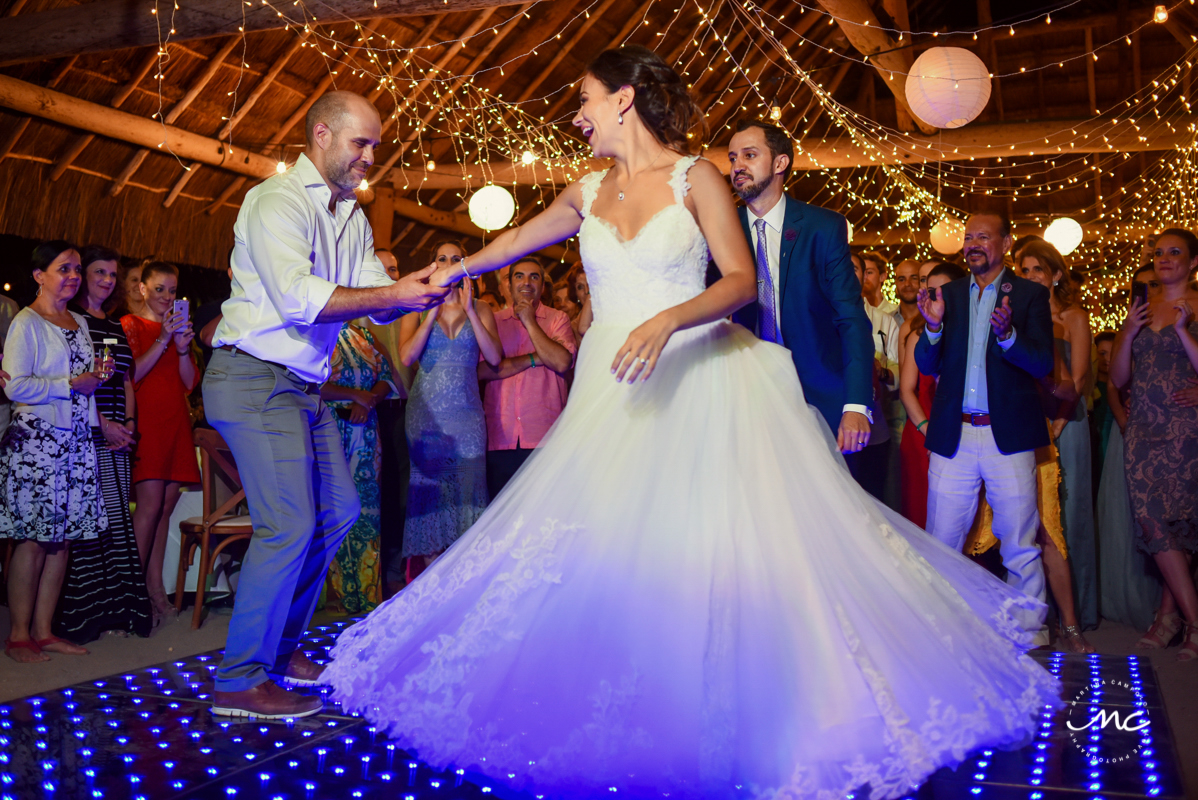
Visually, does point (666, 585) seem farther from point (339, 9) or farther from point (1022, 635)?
point (339, 9)

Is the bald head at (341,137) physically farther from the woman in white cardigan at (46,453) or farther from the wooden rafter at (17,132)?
the wooden rafter at (17,132)

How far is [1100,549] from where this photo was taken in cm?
439

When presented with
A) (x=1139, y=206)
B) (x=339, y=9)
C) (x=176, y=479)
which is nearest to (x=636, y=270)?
(x=176, y=479)

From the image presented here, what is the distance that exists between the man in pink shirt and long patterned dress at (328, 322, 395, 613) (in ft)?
1.72

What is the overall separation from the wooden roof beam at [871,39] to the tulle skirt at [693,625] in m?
5.00

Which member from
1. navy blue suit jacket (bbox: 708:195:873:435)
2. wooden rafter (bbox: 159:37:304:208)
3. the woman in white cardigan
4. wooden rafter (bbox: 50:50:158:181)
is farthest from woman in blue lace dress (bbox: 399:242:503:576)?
wooden rafter (bbox: 159:37:304:208)

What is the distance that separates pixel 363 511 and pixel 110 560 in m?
1.00

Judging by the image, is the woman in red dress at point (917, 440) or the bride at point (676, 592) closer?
the bride at point (676, 592)

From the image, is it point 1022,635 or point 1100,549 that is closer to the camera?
point 1022,635

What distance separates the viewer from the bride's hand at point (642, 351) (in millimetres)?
1865

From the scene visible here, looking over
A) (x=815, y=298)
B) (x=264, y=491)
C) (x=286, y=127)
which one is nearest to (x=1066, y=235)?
(x=286, y=127)

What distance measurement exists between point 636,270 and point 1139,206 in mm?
12017

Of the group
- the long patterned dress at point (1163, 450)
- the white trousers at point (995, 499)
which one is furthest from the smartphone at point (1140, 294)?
the white trousers at point (995, 499)

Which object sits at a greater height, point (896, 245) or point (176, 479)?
point (896, 245)
